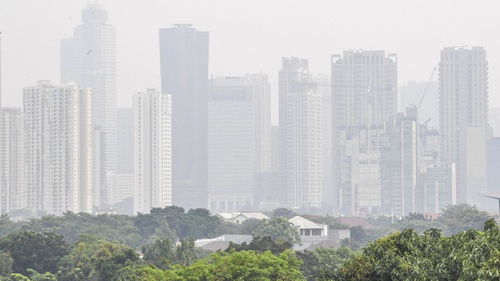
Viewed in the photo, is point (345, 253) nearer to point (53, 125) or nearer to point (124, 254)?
point (124, 254)

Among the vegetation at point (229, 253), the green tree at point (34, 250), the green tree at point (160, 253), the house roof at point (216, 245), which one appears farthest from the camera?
the house roof at point (216, 245)

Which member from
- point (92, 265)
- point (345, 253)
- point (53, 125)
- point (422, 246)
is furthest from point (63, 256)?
point (53, 125)

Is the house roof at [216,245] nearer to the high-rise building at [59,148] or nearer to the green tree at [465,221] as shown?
the green tree at [465,221]

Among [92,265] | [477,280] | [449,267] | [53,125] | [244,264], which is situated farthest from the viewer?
[53,125]

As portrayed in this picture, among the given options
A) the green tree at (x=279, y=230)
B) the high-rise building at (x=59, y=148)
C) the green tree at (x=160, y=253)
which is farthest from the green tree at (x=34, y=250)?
the high-rise building at (x=59, y=148)

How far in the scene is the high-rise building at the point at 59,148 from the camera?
194000 mm

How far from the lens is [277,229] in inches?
3317

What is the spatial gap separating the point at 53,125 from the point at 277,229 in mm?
114749

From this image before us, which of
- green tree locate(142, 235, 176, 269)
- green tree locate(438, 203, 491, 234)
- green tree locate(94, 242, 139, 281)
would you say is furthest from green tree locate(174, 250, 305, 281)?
green tree locate(438, 203, 491, 234)

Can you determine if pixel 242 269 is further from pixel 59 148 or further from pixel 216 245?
pixel 59 148

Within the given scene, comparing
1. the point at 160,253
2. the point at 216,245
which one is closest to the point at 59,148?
the point at 216,245

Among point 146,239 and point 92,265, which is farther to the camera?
point 146,239

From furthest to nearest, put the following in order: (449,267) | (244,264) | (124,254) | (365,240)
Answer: (365,240) → (124,254) → (244,264) → (449,267)

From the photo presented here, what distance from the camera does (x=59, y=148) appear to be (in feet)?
639
